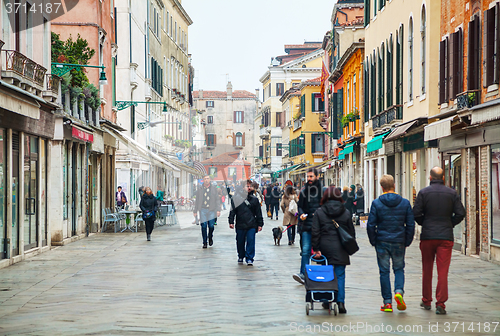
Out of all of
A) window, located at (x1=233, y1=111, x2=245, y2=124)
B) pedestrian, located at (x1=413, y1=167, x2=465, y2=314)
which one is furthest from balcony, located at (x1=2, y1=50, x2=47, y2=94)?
window, located at (x1=233, y1=111, x2=245, y2=124)

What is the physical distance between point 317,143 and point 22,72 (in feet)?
164

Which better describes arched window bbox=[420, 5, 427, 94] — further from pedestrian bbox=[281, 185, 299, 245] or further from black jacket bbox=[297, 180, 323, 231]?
black jacket bbox=[297, 180, 323, 231]

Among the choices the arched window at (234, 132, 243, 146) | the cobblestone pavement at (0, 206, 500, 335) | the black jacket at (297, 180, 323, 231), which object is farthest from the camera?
the arched window at (234, 132, 243, 146)

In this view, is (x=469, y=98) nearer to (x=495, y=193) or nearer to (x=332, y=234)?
(x=495, y=193)

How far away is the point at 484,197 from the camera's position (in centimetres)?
1602

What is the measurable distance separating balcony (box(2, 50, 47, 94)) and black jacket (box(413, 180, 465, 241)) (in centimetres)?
877

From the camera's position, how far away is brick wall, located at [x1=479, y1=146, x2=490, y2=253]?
15734mm

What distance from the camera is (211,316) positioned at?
341 inches

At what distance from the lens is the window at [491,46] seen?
15.0 metres

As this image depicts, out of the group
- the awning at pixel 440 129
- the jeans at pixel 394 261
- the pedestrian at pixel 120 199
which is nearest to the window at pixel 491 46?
the awning at pixel 440 129

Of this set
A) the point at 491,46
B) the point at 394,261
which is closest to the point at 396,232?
the point at 394,261

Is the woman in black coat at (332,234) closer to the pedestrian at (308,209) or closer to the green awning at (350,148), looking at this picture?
the pedestrian at (308,209)

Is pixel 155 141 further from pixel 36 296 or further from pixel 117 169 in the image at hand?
pixel 36 296

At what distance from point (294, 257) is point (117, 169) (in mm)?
21411
